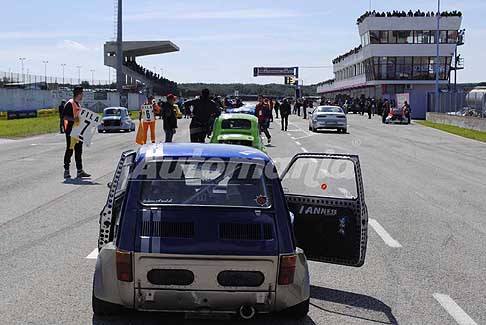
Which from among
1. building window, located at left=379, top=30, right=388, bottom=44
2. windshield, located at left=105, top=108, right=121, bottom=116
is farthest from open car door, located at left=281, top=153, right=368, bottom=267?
building window, located at left=379, top=30, right=388, bottom=44

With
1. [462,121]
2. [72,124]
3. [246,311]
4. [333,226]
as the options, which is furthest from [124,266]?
[462,121]

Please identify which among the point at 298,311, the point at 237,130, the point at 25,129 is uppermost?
the point at 237,130

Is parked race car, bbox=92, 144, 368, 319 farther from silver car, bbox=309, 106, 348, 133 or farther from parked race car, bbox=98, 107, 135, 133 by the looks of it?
parked race car, bbox=98, 107, 135, 133

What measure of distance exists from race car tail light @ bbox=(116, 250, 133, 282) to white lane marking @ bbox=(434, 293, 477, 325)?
8.41 ft

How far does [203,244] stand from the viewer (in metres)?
5.06

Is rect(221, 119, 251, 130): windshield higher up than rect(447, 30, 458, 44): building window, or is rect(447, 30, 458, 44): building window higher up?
rect(447, 30, 458, 44): building window

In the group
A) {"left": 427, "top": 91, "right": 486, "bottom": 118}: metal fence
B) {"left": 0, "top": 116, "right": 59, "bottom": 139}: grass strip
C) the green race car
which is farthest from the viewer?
{"left": 427, "top": 91, "right": 486, "bottom": 118}: metal fence

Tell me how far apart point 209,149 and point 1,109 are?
138 ft

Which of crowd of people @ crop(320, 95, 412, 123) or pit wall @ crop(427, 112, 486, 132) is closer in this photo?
pit wall @ crop(427, 112, 486, 132)

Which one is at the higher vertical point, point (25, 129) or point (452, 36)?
point (452, 36)

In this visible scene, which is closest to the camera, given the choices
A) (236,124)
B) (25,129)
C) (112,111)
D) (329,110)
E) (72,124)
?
(72,124)

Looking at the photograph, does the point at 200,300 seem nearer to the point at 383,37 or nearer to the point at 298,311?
the point at 298,311

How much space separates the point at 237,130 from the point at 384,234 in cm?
834

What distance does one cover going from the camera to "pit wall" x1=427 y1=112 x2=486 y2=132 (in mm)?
39375
